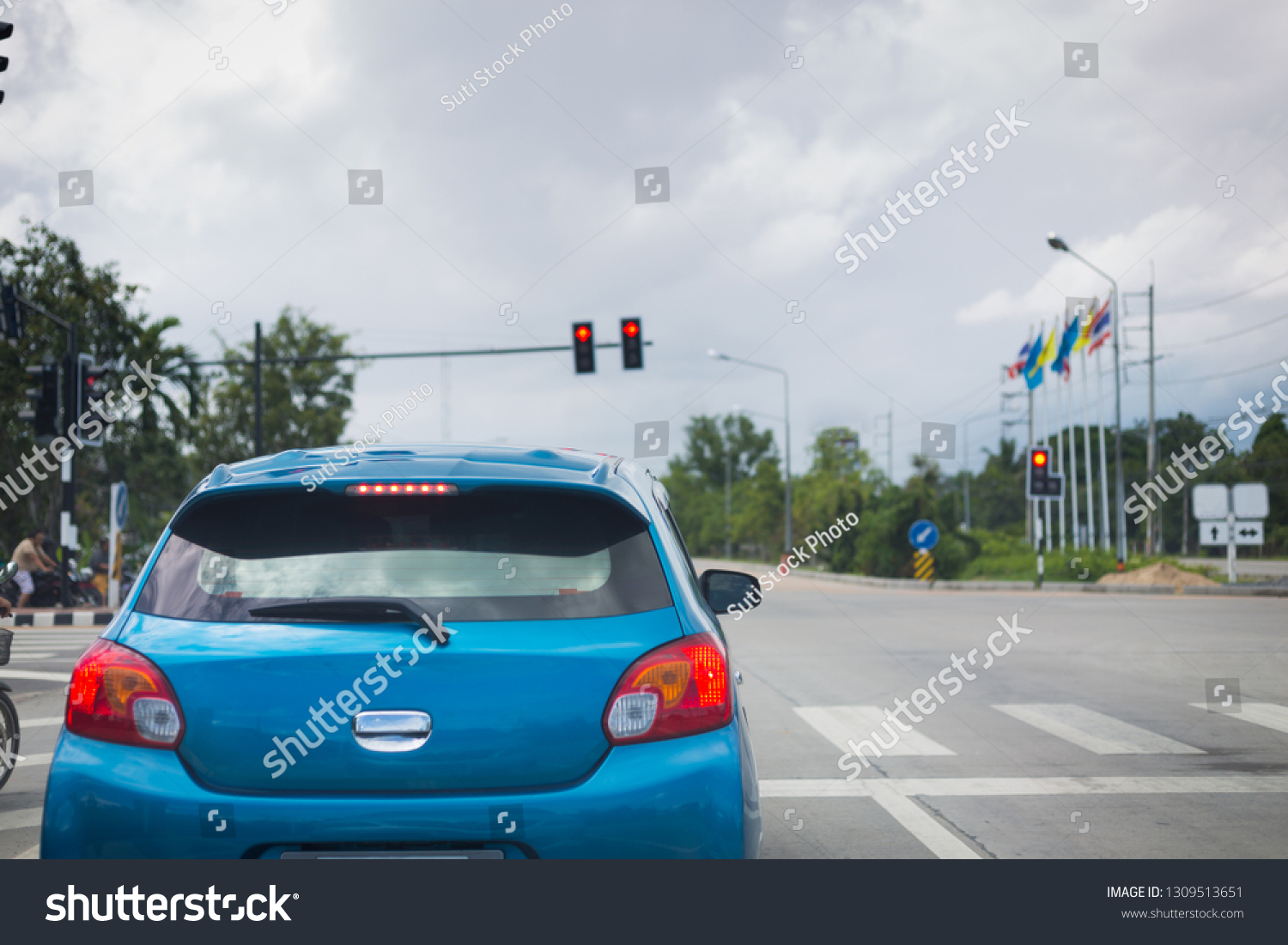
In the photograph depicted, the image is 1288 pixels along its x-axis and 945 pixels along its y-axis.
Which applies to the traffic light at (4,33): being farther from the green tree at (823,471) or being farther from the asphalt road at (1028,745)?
the green tree at (823,471)

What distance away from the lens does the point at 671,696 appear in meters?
2.85

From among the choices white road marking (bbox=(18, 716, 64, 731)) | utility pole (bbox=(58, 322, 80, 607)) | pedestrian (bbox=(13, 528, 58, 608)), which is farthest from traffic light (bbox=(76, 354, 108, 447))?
white road marking (bbox=(18, 716, 64, 731))

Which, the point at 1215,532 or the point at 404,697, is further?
the point at 1215,532

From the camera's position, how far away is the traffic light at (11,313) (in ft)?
60.2

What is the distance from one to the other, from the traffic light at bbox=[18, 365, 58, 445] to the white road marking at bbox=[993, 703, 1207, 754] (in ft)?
55.0

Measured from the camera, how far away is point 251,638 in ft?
9.09

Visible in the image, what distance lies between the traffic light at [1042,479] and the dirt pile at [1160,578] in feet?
10.3

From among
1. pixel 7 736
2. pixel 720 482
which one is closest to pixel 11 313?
pixel 7 736

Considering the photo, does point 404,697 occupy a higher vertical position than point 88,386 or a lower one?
lower

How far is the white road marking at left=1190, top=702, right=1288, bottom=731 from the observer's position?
29.8 ft

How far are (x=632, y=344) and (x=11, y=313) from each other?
1063 centimetres

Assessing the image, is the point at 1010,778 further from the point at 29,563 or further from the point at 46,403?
the point at 46,403

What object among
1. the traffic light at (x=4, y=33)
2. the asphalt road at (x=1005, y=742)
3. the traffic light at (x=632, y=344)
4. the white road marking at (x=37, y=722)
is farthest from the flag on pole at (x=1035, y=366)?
the white road marking at (x=37, y=722)

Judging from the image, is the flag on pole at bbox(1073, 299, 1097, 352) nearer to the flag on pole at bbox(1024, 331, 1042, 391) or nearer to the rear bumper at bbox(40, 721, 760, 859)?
the flag on pole at bbox(1024, 331, 1042, 391)
